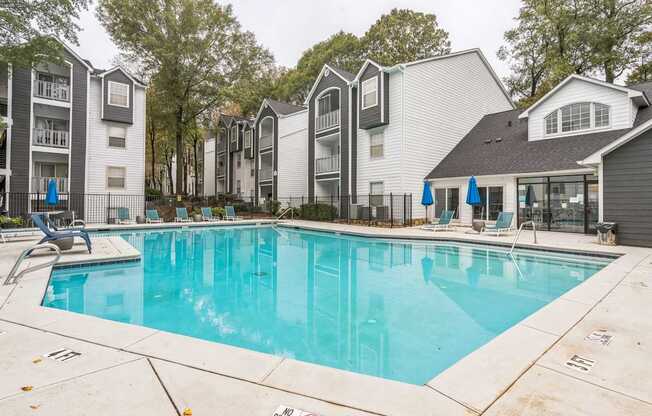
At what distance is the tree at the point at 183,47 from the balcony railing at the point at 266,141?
14.0 feet

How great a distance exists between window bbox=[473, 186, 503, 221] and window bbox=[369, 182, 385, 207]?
4.83 meters

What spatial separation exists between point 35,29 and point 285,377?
19238 mm

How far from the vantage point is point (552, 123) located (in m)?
15.5

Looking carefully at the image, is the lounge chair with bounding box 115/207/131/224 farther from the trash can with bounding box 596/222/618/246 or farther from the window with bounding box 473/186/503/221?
the trash can with bounding box 596/222/618/246

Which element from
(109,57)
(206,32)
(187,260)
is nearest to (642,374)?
(187,260)

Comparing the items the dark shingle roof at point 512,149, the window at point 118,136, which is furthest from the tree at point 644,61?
the window at point 118,136

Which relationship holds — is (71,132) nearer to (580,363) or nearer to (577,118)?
(580,363)

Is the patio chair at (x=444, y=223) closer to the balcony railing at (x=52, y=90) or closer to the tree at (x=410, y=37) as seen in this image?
the tree at (x=410, y=37)

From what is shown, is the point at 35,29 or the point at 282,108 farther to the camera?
the point at 282,108

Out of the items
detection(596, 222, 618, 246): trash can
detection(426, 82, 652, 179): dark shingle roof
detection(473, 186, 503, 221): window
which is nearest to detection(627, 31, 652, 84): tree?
detection(426, 82, 652, 179): dark shingle roof

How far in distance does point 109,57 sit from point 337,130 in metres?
18.3

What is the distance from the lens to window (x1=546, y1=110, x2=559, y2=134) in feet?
50.7

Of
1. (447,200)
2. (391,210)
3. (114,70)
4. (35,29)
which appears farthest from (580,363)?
(114,70)

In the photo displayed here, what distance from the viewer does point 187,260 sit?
9539 mm
